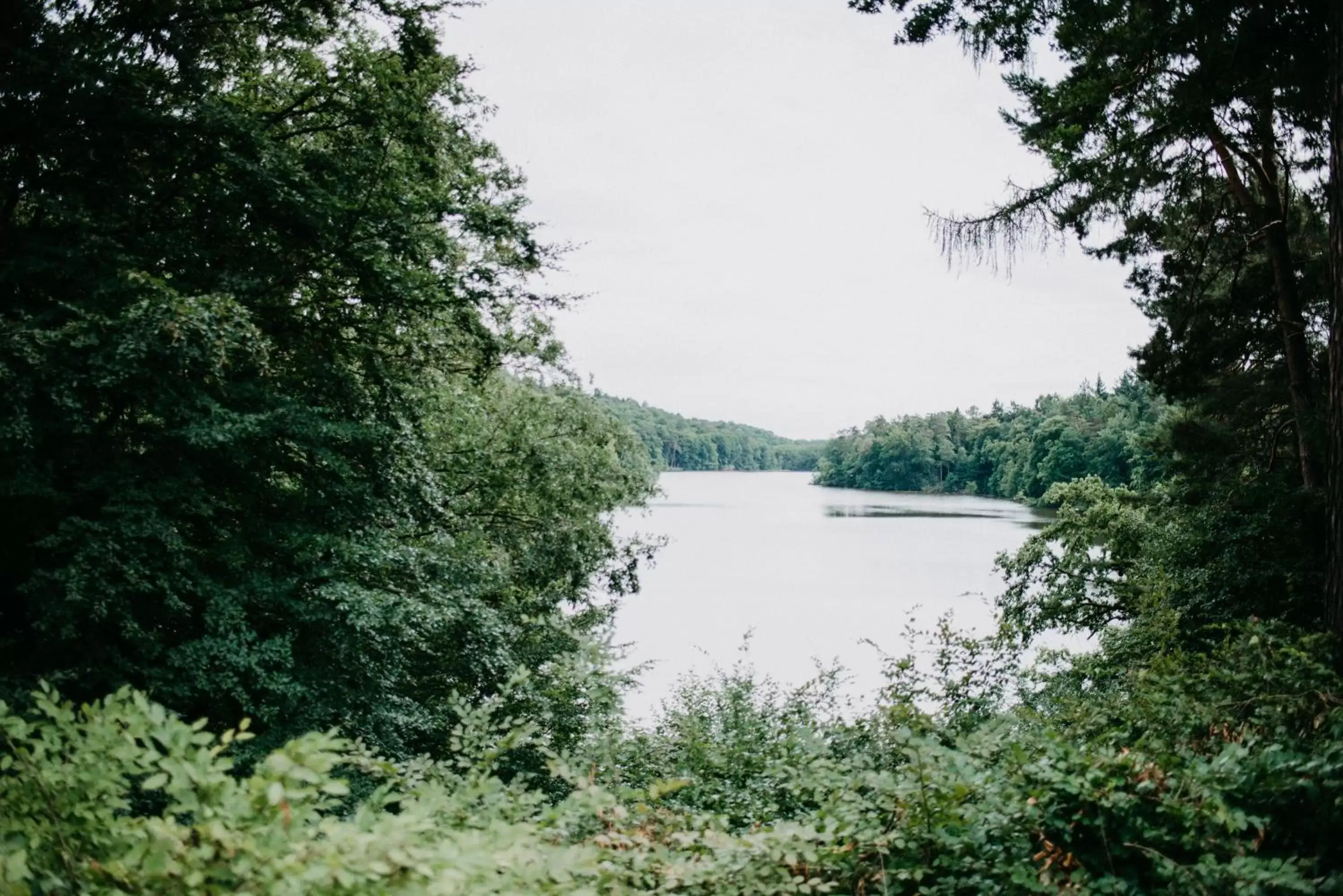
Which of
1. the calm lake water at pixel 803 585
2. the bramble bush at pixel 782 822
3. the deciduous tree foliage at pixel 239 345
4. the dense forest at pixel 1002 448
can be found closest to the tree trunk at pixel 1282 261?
the calm lake water at pixel 803 585

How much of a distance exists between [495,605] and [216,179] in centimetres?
752

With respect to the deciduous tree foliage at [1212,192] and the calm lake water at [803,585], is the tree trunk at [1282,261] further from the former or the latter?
the calm lake water at [803,585]

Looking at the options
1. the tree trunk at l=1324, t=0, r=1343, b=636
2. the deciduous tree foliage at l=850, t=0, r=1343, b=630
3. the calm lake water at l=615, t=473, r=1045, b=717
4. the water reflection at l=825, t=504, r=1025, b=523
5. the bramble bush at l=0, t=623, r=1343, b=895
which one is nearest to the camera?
the bramble bush at l=0, t=623, r=1343, b=895

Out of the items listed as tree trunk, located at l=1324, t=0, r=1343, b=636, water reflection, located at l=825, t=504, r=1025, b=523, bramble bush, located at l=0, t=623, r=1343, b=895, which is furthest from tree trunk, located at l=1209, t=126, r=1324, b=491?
water reflection, located at l=825, t=504, r=1025, b=523

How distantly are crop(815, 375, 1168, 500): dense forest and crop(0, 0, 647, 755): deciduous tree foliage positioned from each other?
92.1 feet

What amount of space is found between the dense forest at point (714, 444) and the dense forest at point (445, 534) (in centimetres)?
4217

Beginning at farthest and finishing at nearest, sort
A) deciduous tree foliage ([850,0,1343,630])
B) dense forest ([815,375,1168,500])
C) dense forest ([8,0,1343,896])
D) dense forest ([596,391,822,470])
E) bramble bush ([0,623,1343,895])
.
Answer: dense forest ([596,391,822,470]), dense forest ([815,375,1168,500]), deciduous tree foliage ([850,0,1343,630]), dense forest ([8,0,1343,896]), bramble bush ([0,623,1343,895])

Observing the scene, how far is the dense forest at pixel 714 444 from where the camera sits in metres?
71.2

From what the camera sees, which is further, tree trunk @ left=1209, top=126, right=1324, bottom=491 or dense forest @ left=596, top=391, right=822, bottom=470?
dense forest @ left=596, top=391, right=822, bottom=470

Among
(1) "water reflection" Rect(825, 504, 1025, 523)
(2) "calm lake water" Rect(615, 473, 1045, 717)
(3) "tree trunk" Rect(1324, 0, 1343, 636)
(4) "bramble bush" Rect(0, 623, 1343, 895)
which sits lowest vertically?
(2) "calm lake water" Rect(615, 473, 1045, 717)

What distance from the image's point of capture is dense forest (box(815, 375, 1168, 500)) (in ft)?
159

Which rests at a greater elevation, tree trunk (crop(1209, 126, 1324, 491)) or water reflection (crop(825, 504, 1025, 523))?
tree trunk (crop(1209, 126, 1324, 491))

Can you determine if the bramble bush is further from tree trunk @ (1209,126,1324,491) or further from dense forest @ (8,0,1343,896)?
tree trunk @ (1209,126,1324,491)

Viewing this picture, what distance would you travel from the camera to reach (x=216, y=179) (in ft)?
22.3
